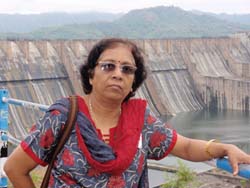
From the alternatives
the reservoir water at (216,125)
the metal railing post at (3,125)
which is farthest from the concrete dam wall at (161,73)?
the metal railing post at (3,125)

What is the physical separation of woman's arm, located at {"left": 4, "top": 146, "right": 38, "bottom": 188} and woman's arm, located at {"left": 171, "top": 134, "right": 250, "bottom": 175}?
49 centimetres

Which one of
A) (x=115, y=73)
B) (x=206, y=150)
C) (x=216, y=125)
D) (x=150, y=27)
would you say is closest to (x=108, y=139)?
(x=115, y=73)

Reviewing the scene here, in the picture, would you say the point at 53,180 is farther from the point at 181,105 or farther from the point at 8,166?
the point at 181,105

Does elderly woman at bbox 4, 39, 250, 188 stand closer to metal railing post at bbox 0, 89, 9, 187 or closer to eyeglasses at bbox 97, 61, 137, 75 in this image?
eyeglasses at bbox 97, 61, 137, 75

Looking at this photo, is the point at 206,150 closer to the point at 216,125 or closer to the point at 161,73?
the point at 216,125

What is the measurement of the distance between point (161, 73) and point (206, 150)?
2429cm

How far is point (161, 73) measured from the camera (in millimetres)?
25922

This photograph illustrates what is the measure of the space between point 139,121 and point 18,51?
19330mm

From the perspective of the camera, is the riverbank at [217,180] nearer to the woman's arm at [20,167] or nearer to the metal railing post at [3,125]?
the metal railing post at [3,125]

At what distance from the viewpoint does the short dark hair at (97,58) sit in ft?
5.75

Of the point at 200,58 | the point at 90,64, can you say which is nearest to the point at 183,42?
the point at 200,58

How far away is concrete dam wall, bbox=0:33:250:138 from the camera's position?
19.6 metres

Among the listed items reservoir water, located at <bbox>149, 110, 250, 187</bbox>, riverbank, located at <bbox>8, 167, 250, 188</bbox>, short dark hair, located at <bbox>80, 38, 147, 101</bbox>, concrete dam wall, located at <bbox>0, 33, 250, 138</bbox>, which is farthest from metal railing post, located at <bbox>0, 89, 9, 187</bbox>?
reservoir water, located at <bbox>149, 110, 250, 187</bbox>

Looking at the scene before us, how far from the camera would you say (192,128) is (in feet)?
69.0
